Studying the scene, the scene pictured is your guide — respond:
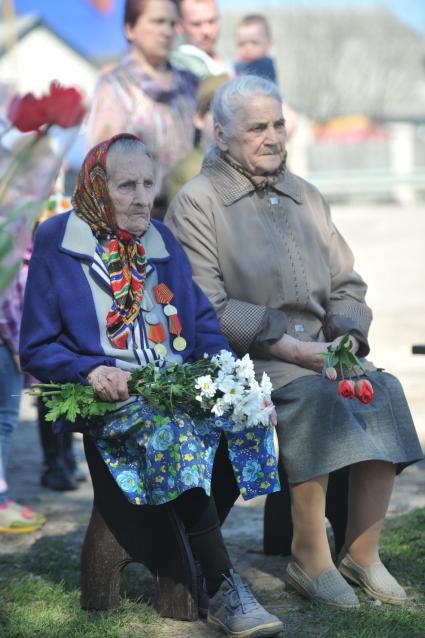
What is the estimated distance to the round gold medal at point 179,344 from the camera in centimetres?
409

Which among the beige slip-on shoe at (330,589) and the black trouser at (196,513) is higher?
the black trouser at (196,513)

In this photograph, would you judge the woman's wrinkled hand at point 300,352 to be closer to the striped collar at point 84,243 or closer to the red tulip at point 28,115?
the striped collar at point 84,243

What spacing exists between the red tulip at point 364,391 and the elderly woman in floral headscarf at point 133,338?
0.34 m

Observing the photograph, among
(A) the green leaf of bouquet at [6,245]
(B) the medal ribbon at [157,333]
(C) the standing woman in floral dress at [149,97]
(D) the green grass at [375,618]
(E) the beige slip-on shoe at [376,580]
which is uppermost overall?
(C) the standing woman in floral dress at [149,97]

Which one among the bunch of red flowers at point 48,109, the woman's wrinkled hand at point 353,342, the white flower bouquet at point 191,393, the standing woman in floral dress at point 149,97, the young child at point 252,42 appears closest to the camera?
the bunch of red flowers at point 48,109

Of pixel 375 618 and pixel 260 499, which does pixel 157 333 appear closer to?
pixel 375 618

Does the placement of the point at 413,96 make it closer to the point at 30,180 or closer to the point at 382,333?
the point at 382,333

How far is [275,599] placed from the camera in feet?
14.1

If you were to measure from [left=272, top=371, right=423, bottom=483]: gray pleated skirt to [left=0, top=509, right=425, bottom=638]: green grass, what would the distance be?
47 centimetres

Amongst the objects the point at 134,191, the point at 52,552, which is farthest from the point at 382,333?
the point at 134,191

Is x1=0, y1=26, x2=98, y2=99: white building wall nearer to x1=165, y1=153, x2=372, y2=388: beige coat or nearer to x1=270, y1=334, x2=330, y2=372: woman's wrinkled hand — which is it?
x1=165, y1=153, x2=372, y2=388: beige coat

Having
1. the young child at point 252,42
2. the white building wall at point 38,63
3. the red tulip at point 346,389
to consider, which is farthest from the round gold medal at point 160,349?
the young child at point 252,42

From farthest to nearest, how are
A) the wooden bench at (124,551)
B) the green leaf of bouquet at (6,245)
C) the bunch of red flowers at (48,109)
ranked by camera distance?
the wooden bench at (124,551) < the green leaf of bouquet at (6,245) < the bunch of red flowers at (48,109)

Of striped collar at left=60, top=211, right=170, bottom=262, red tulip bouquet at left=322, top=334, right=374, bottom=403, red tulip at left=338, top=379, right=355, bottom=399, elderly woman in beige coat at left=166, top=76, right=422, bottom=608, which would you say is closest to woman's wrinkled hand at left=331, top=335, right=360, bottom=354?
elderly woman in beige coat at left=166, top=76, right=422, bottom=608
